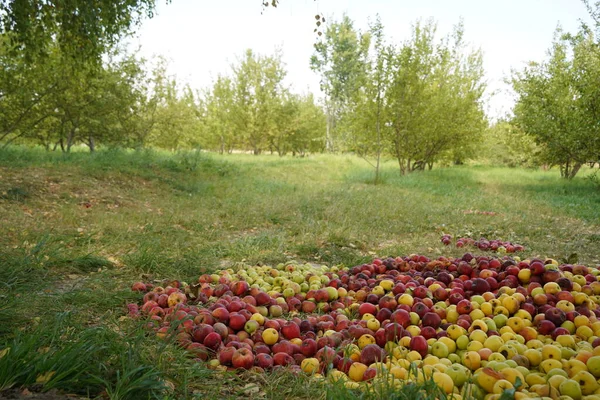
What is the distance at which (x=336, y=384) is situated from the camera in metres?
1.78

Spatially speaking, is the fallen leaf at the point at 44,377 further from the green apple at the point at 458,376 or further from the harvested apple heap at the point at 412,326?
the green apple at the point at 458,376

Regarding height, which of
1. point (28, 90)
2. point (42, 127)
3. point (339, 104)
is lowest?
point (42, 127)

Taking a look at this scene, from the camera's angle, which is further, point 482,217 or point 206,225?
point 482,217

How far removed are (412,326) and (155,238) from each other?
3.92 meters

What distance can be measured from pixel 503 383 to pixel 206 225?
5.54 meters

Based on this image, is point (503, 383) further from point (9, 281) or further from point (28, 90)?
point (28, 90)

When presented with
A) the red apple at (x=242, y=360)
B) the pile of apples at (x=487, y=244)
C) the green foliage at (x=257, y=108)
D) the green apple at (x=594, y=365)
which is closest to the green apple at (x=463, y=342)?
the green apple at (x=594, y=365)

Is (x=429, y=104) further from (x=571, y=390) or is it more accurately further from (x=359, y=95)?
(x=571, y=390)

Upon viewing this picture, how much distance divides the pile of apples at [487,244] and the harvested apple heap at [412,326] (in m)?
1.72

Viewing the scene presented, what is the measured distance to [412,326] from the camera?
261 centimetres

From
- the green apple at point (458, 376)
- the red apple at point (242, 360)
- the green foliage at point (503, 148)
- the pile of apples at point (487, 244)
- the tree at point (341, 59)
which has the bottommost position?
the red apple at point (242, 360)

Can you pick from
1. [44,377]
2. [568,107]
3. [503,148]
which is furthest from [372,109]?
[503,148]

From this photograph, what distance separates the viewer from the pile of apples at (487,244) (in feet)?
17.4

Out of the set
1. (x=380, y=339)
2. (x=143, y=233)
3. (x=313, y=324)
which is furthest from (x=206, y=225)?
(x=380, y=339)
